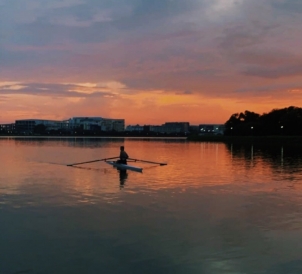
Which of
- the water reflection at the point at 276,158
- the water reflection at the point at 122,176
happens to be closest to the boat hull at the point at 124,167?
the water reflection at the point at 122,176

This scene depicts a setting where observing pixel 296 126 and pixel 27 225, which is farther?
pixel 296 126

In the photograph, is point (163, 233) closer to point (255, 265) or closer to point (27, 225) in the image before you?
point (255, 265)

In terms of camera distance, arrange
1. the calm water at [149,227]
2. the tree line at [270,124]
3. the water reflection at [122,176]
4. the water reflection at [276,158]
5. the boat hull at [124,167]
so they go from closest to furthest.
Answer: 1. the calm water at [149,227]
2. the water reflection at [122,176]
3. the boat hull at [124,167]
4. the water reflection at [276,158]
5. the tree line at [270,124]

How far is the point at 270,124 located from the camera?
104 meters

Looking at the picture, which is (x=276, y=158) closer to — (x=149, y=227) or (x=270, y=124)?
(x=149, y=227)

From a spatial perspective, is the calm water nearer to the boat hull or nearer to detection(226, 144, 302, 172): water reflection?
the boat hull

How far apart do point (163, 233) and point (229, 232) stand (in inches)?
76.9

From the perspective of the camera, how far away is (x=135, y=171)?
85.7 ft

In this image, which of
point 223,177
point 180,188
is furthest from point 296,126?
point 180,188

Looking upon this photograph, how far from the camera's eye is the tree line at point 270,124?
91750 mm

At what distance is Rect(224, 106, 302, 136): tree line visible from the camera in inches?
3612

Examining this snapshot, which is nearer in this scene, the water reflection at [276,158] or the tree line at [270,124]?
the water reflection at [276,158]

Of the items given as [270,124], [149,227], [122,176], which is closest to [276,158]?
[122,176]

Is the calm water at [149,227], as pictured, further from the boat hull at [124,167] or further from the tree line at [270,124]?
the tree line at [270,124]
